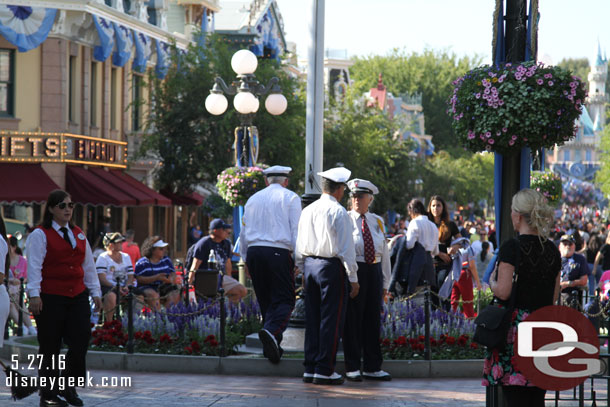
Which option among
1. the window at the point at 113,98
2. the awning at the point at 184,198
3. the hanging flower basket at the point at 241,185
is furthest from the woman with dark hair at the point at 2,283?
the awning at the point at 184,198

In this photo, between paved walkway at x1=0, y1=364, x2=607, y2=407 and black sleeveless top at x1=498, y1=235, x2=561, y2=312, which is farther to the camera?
paved walkway at x1=0, y1=364, x2=607, y2=407

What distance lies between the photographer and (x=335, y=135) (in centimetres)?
4366

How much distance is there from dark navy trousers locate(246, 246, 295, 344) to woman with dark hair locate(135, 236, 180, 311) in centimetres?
479

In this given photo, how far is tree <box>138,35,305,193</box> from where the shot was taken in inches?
1400

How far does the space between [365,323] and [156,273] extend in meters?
5.86

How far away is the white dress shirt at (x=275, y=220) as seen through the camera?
11.0m

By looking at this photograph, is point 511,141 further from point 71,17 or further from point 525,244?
point 71,17

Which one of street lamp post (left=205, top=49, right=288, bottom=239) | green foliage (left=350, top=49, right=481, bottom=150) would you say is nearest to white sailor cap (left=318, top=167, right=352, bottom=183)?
street lamp post (left=205, top=49, right=288, bottom=239)

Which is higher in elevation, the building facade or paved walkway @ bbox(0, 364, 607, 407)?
the building facade

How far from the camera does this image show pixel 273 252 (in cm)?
1099

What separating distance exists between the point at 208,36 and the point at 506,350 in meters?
32.2

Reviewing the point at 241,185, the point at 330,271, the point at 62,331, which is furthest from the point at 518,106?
the point at 241,185

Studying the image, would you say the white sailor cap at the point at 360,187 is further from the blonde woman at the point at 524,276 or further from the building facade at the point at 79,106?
the building facade at the point at 79,106

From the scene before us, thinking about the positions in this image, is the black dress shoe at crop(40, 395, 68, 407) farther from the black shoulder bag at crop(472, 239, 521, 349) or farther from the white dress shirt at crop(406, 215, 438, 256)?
the white dress shirt at crop(406, 215, 438, 256)
